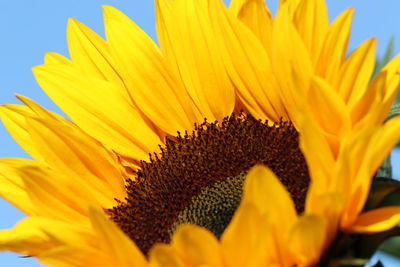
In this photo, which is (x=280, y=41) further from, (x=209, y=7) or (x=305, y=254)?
(x=305, y=254)

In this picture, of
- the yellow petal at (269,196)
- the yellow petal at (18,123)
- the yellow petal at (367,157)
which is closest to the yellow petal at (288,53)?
the yellow petal at (367,157)

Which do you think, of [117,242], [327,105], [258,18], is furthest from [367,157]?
[258,18]

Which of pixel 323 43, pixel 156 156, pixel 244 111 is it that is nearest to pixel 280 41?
pixel 323 43

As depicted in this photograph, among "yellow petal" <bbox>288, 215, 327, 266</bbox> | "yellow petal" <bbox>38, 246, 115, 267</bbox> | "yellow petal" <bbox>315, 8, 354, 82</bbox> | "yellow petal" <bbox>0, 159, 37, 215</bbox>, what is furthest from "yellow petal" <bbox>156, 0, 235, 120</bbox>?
"yellow petal" <bbox>288, 215, 327, 266</bbox>

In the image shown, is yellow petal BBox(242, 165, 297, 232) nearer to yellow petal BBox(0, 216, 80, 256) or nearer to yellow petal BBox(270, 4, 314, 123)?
yellow petal BBox(270, 4, 314, 123)

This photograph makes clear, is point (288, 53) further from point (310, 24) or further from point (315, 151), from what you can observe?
point (315, 151)

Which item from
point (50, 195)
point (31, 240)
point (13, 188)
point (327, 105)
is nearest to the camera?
point (327, 105)

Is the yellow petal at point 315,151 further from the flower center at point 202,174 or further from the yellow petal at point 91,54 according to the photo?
the yellow petal at point 91,54
